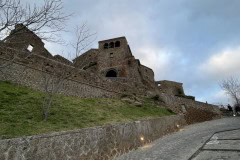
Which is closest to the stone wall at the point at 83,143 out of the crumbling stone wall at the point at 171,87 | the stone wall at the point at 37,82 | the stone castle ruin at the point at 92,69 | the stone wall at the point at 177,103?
the stone castle ruin at the point at 92,69

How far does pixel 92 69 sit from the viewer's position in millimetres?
33406

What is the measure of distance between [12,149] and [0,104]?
455 cm

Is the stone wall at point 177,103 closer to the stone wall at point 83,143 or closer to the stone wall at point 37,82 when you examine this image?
the stone wall at point 37,82

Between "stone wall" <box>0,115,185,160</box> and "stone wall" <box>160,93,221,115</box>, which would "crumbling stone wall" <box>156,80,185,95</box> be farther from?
"stone wall" <box>0,115,185,160</box>

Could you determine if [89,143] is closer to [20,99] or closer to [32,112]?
[32,112]

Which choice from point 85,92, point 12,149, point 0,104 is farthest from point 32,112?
point 85,92

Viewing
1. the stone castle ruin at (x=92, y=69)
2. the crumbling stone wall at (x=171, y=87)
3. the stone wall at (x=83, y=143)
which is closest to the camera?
the stone wall at (x=83, y=143)

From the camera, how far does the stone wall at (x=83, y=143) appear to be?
13.9ft

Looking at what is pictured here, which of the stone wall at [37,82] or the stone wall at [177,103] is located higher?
the stone wall at [37,82]

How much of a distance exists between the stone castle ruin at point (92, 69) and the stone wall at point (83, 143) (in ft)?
9.81

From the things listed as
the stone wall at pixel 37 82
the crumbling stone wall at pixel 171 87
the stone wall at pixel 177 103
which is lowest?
the stone wall at pixel 177 103

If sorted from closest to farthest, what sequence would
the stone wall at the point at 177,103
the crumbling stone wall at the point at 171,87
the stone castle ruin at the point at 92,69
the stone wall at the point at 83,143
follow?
the stone wall at the point at 83,143 < the stone castle ruin at the point at 92,69 < the stone wall at the point at 177,103 < the crumbling stone wall at the point at 171,87

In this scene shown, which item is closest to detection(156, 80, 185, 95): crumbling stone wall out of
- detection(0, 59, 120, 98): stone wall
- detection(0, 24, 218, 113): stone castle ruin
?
detection(0, 24, 218, 113): stone castle ruin

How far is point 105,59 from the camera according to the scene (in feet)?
106
